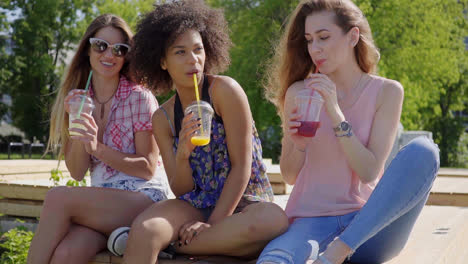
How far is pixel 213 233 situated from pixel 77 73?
1.48 meters

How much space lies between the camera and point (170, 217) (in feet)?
8.46

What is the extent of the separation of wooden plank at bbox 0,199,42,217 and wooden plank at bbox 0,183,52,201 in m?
0.08

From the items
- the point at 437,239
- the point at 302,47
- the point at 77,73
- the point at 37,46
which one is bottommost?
the point at 37,46

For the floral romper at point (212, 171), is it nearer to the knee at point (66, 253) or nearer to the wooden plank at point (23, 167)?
the knee at point (66, 253)

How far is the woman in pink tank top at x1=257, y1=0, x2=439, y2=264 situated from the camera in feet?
7.85

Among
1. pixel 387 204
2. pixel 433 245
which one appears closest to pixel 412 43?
pixel 433 245

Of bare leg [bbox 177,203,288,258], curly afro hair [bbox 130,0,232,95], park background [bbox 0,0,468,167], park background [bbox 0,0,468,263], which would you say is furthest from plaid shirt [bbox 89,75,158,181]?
park background [bbox 0,0,468,167]

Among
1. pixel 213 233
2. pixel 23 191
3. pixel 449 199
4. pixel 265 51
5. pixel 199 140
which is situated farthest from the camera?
pixel 265 51

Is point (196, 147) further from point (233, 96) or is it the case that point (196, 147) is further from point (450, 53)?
point (450, 53)

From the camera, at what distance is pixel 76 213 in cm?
274

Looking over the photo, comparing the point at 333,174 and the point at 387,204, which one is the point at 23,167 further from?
the point at 387,204

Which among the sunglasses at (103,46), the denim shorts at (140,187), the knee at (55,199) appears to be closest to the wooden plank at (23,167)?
the sunglasses at (103,46)

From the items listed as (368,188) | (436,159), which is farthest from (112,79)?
(436,159)

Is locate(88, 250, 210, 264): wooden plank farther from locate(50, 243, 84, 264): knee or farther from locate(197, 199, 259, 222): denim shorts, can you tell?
locate(197, 199, 259, 222): denim shorts
